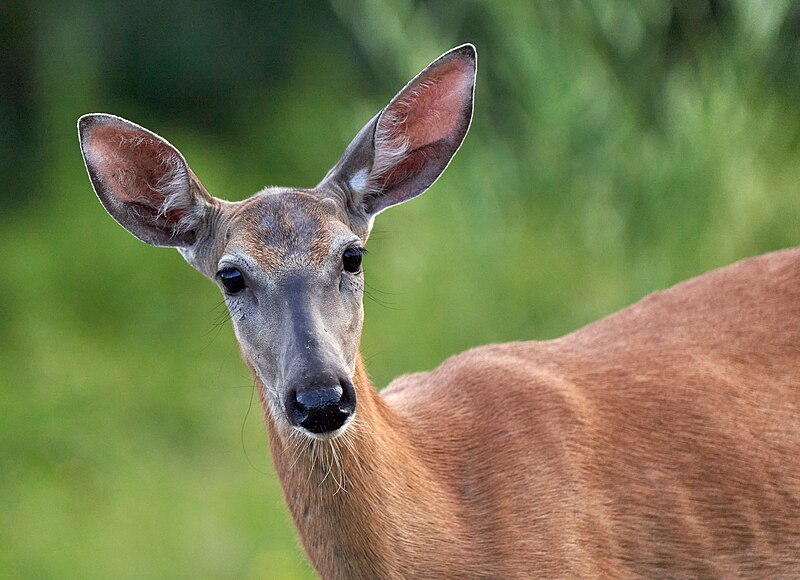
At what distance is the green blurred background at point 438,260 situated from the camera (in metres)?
6.64

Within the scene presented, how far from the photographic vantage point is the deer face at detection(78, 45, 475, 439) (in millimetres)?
3580

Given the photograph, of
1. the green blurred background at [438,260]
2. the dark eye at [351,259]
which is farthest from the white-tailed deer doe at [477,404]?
the green blurred background at [438,260]

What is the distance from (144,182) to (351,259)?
709mm

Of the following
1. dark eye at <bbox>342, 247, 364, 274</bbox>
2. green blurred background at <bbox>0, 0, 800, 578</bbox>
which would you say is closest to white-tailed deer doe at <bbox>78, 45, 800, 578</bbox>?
dark eye at <bbox>342, 247, 364, 274</bbox>

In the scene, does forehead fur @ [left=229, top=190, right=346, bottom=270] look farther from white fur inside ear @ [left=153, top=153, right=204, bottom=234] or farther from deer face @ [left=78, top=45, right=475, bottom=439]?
white fur inside ear @ [left=153, top=153, right=204, bottom=234]

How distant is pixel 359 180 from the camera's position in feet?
13.6

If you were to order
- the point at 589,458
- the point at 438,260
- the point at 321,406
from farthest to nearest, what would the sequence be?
the point at 438,260 < the point at 589,458 < the point at 321,406

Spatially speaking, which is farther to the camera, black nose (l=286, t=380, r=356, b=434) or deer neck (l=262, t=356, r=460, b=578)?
deer neck (l=262, t=356, r=460, b=578)

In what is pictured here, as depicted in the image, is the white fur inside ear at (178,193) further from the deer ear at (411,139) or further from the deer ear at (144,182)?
the deer ear at (411,139)

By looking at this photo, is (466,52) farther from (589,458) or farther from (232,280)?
(589,458)

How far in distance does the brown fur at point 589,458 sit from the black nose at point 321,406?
31cm

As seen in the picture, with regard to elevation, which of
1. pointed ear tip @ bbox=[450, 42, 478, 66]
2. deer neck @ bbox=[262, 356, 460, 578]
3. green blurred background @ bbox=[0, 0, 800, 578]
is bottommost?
deer neck @ bbox=[262, 356, 460, 578]

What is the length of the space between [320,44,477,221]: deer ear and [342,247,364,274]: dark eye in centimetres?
32

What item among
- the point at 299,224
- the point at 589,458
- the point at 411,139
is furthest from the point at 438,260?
the point at 299,224
